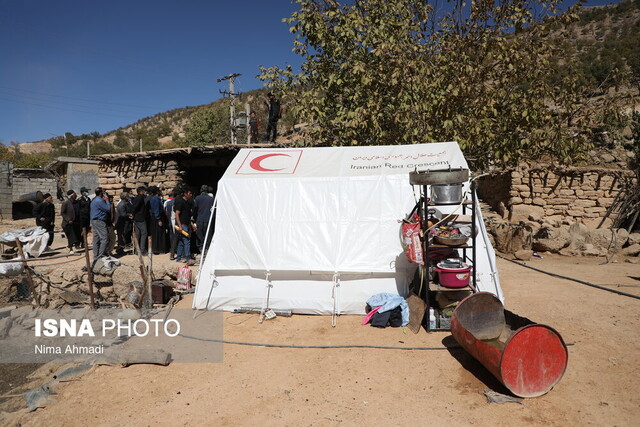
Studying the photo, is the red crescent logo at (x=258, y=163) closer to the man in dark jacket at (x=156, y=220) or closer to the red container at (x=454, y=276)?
the red container at (x=454, y=276)

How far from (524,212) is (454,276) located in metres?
7.58

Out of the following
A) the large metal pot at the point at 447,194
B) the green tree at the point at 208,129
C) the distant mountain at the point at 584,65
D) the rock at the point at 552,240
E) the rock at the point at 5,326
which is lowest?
the rock at the point at 5,326

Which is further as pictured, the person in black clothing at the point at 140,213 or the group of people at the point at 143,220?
the person in black clothing at the point at 140,213

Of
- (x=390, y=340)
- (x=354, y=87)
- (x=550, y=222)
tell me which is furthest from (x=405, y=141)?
(x=550, y=222)

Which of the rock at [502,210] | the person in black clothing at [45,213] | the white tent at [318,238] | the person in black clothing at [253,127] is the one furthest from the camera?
the person in black clothing at [253,127]

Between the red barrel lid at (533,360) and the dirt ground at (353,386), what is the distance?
14 centimetres

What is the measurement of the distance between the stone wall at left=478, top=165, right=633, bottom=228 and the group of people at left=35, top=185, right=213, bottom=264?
325 inches

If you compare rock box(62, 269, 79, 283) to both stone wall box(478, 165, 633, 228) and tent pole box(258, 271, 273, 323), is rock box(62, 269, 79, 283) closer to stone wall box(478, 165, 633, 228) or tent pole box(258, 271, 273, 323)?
tent pole box(258, 271, 273, 323)

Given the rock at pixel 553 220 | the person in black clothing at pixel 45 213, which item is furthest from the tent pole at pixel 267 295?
the rock at pixel 553 220

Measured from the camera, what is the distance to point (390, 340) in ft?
15.5

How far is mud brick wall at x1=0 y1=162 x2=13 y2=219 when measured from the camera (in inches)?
669

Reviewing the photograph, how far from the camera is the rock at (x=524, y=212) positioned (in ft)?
35.3

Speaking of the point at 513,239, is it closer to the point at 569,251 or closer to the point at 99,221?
the point at 569,251

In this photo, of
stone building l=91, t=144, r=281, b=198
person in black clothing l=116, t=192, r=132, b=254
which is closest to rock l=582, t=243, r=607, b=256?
stone building l=91, t=144, r=281, b=198
